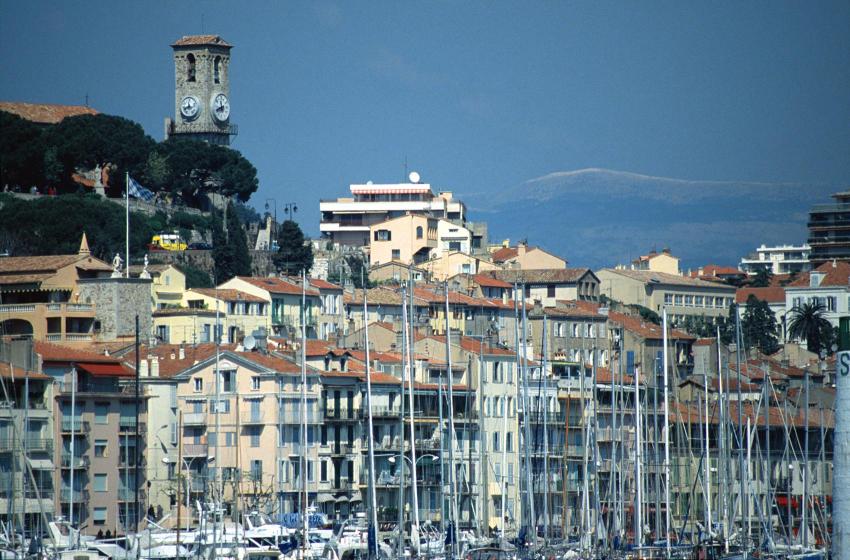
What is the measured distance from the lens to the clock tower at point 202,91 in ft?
523

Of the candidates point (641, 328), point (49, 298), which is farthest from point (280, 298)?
point (641, 328)

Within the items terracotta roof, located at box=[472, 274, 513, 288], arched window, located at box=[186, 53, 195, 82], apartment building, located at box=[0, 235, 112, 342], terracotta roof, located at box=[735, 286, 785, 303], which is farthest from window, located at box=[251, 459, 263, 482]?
arched window, located at box=[186, 53, 195, 82]

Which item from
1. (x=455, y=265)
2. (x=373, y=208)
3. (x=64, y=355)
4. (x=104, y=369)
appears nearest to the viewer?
(x=64, y=355)

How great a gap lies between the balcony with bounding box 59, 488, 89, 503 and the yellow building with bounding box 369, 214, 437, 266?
73263 millimetres

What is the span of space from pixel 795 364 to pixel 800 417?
29.3m

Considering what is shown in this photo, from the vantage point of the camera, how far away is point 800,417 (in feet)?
287

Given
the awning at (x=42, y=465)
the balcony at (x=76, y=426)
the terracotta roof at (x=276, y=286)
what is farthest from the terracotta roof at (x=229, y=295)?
the awning at (x=42, y=465)

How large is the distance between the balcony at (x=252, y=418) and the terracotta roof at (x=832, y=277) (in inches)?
3002

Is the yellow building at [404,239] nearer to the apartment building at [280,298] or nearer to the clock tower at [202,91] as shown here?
the clock tower at [202,91]

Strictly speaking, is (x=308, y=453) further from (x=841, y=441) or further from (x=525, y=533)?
(x=841, y=441)

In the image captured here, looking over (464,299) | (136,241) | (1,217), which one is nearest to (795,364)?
(464,299)

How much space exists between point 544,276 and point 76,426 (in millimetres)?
56489

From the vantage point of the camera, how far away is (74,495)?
64.6 m

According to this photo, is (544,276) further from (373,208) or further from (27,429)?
(27,429)
